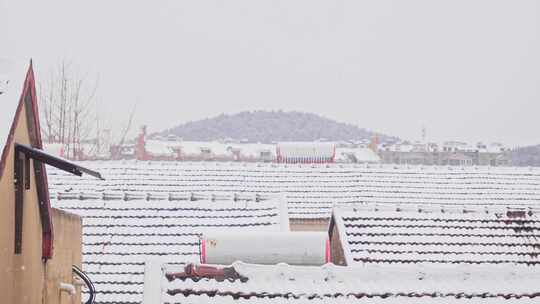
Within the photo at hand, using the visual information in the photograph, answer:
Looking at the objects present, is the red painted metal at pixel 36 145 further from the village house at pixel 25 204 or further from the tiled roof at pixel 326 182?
the tiled roof at pixel 326 182

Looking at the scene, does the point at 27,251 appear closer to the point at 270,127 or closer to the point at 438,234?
the point at 438,234

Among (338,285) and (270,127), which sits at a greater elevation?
(270,127)

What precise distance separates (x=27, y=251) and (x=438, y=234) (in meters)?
6.09

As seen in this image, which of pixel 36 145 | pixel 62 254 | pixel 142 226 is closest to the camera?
pixel 36 145

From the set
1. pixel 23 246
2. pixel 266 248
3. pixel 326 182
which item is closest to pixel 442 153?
pixel 326 182

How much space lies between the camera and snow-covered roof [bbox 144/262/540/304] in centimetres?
507

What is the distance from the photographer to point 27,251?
5625 mm

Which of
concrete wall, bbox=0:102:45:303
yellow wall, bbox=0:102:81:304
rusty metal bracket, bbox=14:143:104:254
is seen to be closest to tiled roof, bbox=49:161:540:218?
yellow wall, bbox=0:102:81:304

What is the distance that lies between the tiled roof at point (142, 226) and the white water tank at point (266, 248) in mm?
3145

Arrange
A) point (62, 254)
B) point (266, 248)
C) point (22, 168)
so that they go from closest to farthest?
point (22, 168), point (266, 248), point (62, 254)

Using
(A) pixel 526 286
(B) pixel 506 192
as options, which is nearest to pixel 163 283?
(A) pixel 526 286

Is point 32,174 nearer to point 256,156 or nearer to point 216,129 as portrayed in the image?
point 256,156

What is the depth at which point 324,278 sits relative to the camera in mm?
5246

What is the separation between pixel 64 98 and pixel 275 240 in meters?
22.8
